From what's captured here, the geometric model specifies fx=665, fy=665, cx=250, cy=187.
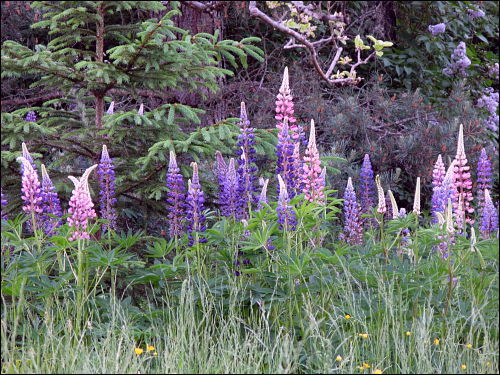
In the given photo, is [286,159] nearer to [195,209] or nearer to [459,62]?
[195,209]

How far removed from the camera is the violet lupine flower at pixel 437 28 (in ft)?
24.9

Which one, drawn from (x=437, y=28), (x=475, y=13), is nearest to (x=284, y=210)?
(x=437, y=28)

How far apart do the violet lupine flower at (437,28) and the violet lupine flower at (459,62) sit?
289 mm

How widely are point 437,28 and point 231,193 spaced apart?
4.74m

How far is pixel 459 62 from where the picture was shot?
7758mm

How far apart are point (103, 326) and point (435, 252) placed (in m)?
2.13

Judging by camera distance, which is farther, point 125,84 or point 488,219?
point 125,84

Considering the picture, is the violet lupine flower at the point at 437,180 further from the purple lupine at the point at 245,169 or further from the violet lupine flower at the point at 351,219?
the purple lupine at the point at 245,169

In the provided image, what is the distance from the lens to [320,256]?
3.32m

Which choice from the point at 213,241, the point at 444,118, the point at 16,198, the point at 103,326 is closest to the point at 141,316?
the point at 103,326

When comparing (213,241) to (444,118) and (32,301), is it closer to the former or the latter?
(32,301)

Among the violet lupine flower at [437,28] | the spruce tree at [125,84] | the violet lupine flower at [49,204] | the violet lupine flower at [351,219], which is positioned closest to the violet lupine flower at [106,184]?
the spruce tree at [125,84]

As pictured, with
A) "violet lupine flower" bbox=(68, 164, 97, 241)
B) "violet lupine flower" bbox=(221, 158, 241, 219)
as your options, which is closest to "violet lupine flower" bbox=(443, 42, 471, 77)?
"violet lupine flower" bbox=(221, 158, 241, 219)

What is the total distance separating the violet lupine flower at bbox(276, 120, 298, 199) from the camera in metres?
3.88
